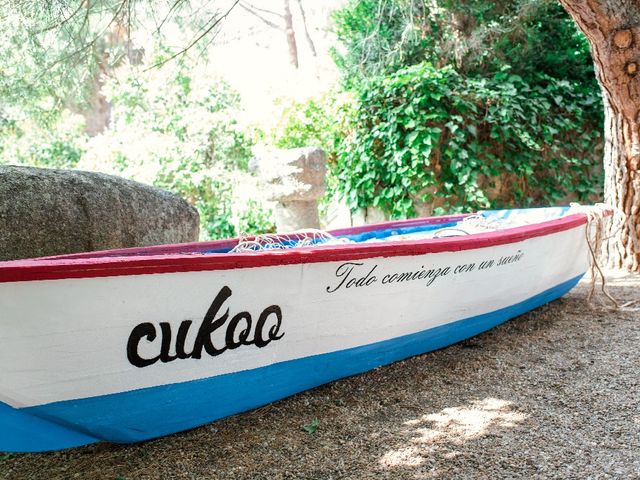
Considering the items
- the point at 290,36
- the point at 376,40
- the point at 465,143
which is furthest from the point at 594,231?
the point at 290,36

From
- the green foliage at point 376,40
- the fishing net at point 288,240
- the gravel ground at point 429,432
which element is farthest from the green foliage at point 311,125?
the gravel ground at point 429,432

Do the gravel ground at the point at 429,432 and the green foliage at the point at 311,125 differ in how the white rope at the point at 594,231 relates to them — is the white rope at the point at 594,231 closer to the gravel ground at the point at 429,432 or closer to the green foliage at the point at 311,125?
the gravel ground at the point at 429,432

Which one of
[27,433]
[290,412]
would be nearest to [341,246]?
[290,412]

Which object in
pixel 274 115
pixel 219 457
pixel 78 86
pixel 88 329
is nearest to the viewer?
pixel 88 329

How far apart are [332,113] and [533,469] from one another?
5.30m

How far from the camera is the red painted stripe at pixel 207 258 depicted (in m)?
1.55

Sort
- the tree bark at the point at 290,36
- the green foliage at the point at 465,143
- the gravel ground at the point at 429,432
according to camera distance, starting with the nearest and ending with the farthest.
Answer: the gravel ground at the point at 429,432, the green foliage at the point at 465,143, the tree bark at the point at 290,36

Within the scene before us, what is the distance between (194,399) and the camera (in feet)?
6.46

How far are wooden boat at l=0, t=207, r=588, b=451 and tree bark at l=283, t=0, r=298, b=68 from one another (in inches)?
380

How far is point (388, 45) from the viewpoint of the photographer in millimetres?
6285

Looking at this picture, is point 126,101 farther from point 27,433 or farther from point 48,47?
point 27,433

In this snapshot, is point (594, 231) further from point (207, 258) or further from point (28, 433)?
point (28, 433)

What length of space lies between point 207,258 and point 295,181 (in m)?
2.97

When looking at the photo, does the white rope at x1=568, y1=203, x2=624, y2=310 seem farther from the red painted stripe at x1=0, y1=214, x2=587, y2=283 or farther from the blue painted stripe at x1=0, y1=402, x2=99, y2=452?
the blue painted stripe at x1=0, y1=402, x2=99, y2=452
